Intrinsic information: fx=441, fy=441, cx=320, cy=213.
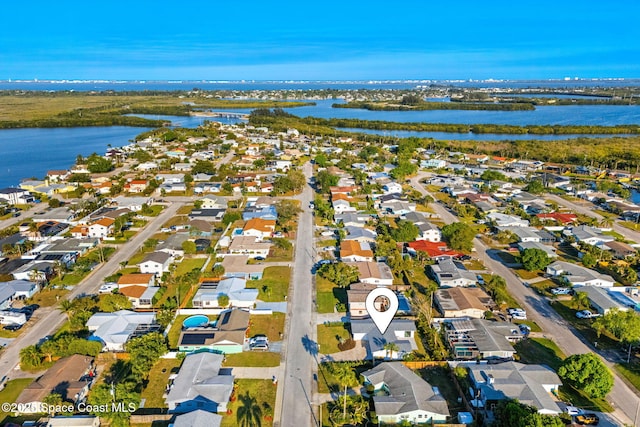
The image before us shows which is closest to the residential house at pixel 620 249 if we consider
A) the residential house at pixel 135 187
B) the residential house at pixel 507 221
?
the residential house at pixel 507 221

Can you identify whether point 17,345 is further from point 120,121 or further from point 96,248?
point 120,121

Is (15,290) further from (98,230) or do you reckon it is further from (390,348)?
(390,348)

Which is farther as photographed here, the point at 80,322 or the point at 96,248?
the point at 96,248

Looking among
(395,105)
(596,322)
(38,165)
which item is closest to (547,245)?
(596,322)

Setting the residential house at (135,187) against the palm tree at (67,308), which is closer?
the palm tree at (67,308)

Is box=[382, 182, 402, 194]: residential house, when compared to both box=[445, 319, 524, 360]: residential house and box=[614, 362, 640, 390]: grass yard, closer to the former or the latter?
box=[445, 319, 524, 360]: residential house

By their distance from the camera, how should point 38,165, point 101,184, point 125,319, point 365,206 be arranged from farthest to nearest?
point 38,165, point 101,184, point 365,206, point 125,319

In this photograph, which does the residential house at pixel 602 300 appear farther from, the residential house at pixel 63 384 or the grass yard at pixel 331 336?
the residential house at pixel 63 384
